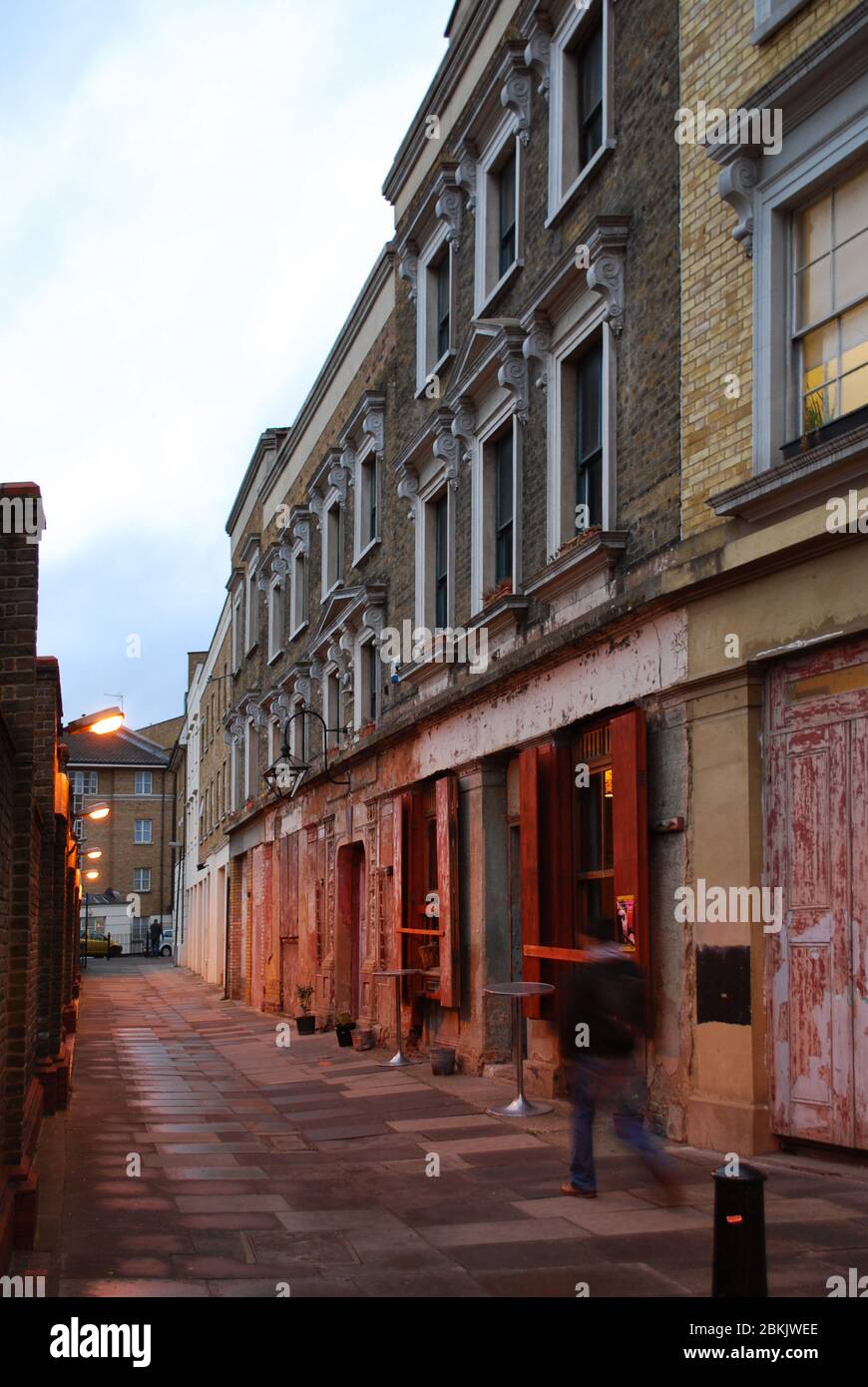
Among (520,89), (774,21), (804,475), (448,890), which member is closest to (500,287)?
(520,89)

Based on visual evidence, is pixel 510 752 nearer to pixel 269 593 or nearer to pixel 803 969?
pixel 803 969

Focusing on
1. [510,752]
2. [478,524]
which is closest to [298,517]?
[478,524]

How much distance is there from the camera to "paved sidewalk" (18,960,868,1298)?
6.78m

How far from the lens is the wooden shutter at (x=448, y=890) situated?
16.0m

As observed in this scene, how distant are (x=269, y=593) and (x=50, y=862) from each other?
61.2ft

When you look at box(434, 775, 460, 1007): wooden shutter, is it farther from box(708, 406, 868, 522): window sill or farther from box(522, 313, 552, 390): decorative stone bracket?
box(708, 406, 868, 522): window sill

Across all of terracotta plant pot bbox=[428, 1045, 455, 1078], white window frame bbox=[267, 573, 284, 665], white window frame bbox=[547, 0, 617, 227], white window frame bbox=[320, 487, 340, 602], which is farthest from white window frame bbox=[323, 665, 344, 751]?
white window frame bbox=[547, 0, 617, 227]

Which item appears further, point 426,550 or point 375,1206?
point 426,550

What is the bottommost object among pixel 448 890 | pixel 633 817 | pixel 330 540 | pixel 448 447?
pixel 448 890

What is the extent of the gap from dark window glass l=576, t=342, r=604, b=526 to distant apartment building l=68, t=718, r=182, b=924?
73.0 metres

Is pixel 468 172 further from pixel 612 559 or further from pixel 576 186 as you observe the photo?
pixel 612 559

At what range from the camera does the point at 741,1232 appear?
17.4 feet

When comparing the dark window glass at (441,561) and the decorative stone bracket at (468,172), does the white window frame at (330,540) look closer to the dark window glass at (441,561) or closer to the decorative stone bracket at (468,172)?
the dark window glass at (441,561)

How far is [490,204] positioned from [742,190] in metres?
7.27
